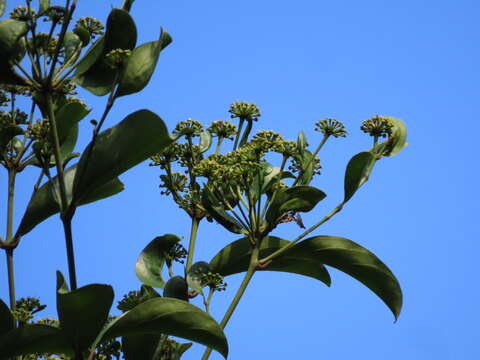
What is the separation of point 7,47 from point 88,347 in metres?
1.33

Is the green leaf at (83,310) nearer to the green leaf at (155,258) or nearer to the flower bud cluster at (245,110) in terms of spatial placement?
the green leaf at (155,258)

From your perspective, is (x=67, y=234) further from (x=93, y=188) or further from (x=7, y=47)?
(x=7, y=47)

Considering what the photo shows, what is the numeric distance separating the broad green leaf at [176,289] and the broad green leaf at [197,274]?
36mm

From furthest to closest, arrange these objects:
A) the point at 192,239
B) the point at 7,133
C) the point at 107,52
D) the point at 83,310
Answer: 1. the point at 192,239
2. the point at 7,133
3. the point at 107,52
4. the point at 83,310

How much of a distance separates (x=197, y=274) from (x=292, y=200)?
617 millimetres

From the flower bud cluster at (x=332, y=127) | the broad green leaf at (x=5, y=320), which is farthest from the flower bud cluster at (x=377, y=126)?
the broad green leaf at (x=5, y=320)

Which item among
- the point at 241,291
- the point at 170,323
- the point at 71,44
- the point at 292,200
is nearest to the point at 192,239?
the point at 241,291

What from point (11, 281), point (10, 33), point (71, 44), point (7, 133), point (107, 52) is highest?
point (71, 44)

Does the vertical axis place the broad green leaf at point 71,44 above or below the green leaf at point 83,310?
above

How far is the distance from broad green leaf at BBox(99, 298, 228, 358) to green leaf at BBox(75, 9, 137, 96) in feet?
3.18

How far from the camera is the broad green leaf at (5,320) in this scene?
2973mm

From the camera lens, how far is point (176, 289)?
11.3ft

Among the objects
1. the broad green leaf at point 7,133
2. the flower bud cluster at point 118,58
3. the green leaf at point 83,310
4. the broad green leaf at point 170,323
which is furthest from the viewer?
the broad green leaf at point 7,133

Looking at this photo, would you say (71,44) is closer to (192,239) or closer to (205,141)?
(205,141)
